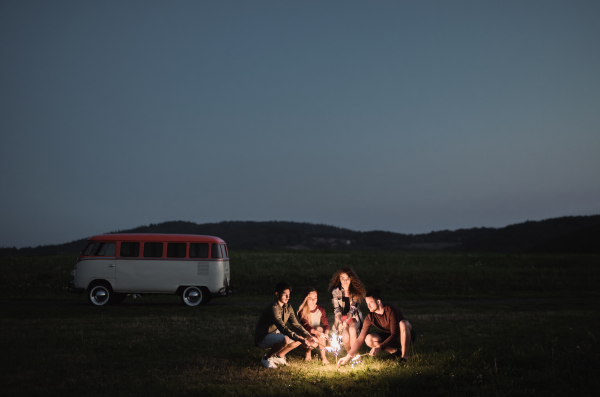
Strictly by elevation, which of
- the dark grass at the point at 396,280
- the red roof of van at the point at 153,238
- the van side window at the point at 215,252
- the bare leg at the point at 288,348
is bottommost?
the dark grass at the point at 396,280

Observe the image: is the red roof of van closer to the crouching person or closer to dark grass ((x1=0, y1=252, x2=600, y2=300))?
dark grass ((x1=0, y1=252, x2=600, y2=300))

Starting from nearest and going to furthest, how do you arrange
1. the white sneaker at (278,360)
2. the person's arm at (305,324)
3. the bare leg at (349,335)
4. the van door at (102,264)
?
the white sneaker at (278,360), the bare leg at (349,335), the person's arm at (305,324), the van door at (102,264)

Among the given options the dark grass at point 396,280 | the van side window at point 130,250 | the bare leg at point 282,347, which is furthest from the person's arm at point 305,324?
the dark grass at point 396,280

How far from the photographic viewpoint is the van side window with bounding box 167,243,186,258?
18562 millimetres

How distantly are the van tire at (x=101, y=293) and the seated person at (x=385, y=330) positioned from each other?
1397 centimetres

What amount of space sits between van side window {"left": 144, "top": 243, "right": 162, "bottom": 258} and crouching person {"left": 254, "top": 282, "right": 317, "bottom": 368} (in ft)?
39.3

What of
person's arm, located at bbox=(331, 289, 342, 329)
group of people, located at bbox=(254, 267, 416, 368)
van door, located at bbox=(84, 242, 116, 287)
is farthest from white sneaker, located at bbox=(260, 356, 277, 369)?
van door, located at bbox=(84, 242, 116, 287)

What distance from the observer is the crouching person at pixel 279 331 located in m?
7.36

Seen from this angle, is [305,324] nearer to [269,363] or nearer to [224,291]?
[269,363]

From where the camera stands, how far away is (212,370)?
7.38m

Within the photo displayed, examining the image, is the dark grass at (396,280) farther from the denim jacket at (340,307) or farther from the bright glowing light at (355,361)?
the bright glowing light at (355,361)

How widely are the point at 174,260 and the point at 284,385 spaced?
13032 millimetres

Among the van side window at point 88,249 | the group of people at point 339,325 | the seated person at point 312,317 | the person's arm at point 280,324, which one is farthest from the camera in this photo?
the van side window at point 88,249

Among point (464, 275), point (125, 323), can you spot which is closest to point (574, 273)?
point (464, 275)
